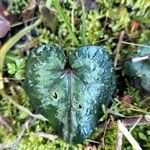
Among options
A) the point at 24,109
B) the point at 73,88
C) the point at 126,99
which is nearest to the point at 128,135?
the point at 126,99

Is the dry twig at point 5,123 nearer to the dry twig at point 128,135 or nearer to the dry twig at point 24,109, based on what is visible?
the dry twig at point 24,109

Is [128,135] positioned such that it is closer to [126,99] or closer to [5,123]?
[126,99]

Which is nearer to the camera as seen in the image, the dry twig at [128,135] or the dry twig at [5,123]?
the dry twig at [128,135]

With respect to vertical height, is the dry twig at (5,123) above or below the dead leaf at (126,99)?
below

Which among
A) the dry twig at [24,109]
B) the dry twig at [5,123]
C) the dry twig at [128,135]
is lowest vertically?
the dry twig at [128,135]

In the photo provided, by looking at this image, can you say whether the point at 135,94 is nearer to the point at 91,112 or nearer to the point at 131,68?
the point at 131,68

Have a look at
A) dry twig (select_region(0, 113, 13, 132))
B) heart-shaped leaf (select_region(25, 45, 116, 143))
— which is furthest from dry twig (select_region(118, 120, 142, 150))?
dry twig (select_region(0, 113, 13, 132))

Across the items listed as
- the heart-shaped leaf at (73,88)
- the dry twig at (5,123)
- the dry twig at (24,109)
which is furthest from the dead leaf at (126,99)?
the dry twig at (5,123)

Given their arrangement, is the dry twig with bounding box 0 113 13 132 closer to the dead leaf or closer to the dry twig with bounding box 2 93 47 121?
the dry twig with bounding box 2 93 47 121

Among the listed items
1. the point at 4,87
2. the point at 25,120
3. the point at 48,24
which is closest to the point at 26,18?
the point at 48,24
